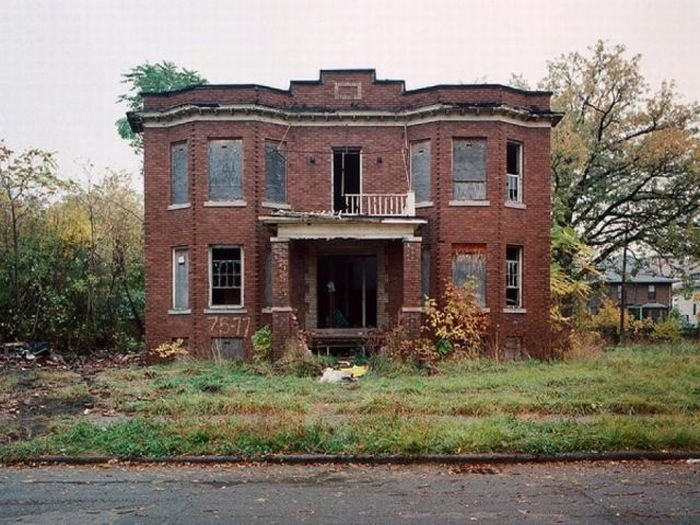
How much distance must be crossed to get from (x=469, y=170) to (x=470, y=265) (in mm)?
3033

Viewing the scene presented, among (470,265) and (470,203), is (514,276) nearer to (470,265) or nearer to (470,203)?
(470,265)

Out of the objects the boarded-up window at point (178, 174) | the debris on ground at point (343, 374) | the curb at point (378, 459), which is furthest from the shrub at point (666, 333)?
the curb at point (378, 459)

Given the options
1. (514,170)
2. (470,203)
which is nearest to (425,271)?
(470,203)

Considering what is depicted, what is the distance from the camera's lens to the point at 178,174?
74.7 ft

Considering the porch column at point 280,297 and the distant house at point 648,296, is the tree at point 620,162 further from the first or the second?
the distant house at point 648,296

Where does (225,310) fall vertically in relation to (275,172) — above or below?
below

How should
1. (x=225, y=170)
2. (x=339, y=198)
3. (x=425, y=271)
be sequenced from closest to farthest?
(x=225, y=170), (x=425, y=271), (x=339, y=198)

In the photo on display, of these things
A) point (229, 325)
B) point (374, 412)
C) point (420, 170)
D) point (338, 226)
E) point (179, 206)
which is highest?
point (420, 170)

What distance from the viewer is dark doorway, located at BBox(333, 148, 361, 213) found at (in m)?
23.2

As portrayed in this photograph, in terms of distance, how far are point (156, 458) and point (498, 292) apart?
573 inches

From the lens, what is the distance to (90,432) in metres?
10.8

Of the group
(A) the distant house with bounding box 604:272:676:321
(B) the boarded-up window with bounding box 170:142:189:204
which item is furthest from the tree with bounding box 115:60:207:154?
(A) the distant house with bounding box 604:272:676:321

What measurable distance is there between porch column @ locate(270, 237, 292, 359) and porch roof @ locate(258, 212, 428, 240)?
0.36m

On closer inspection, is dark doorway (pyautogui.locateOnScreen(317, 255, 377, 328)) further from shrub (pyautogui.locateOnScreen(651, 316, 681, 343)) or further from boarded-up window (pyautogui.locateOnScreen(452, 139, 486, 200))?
shrub (pyautogui.locateOnScreen(651, 316, 681, 343))
